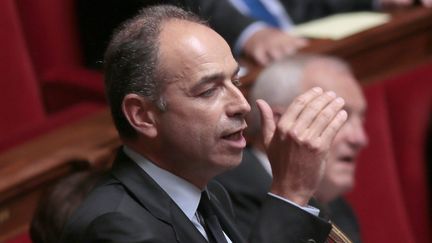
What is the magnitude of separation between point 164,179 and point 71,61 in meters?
0.95

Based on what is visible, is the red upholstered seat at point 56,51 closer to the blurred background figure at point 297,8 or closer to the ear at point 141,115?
the blurred background figure at point 297,8

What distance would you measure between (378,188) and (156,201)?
646mm

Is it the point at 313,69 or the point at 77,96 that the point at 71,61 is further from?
the point at 313,69

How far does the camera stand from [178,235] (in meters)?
0.68

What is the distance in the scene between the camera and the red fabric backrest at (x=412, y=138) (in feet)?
4.36

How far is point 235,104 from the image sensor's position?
2.23ft

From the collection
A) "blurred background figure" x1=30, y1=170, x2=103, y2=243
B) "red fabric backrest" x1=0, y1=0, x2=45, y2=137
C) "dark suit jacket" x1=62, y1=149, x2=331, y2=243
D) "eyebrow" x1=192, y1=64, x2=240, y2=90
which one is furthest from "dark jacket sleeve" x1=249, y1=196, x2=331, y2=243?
"red fabric backrest" x1=0, y1=0, x2=45, y2=137

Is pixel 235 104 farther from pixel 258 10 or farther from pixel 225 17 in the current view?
pixel 258 10

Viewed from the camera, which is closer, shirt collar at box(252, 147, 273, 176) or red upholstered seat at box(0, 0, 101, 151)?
shirt collar at box(252, 147, 273, 176)

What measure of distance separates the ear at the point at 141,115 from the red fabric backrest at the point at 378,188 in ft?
1.97

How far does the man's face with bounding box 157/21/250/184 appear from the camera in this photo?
0.67 m

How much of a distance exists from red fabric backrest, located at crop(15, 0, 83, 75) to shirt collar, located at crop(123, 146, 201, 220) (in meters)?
0.89

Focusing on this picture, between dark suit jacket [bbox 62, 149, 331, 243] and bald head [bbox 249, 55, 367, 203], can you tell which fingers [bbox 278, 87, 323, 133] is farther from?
bald head [bbox 249, 55, 367, 203]

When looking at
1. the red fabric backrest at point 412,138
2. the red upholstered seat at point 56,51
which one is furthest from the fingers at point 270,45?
the red upholstered seat at point 56,51
